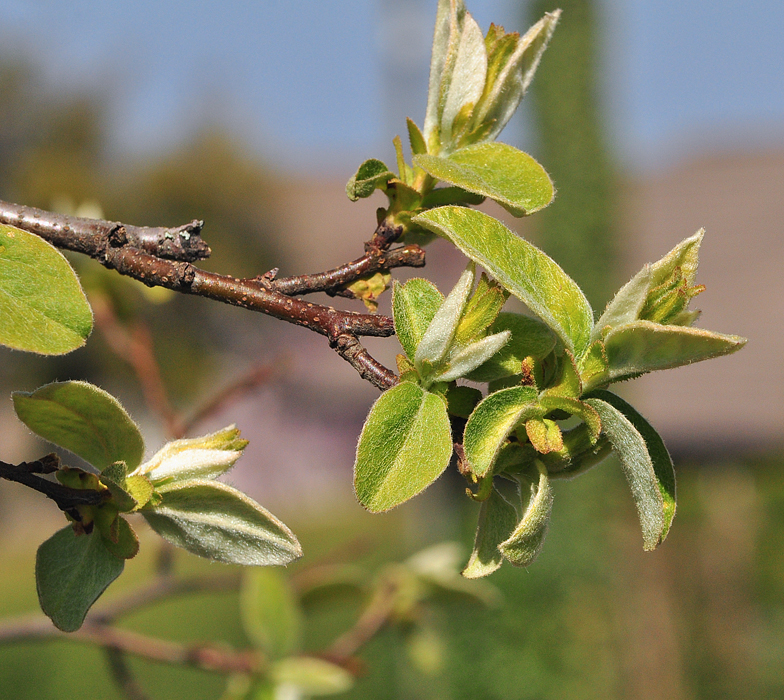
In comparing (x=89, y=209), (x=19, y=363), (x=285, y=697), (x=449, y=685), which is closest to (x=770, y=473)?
(x=449, y=685)

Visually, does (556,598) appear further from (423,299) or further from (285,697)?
(423,299)

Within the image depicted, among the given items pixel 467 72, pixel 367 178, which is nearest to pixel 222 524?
pixel 367 178

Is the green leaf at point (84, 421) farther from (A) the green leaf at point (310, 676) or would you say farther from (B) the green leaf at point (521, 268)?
(A) the green leaf at point (310, 676)

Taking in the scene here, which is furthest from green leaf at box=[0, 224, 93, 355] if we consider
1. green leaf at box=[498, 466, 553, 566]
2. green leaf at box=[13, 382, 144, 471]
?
green leaf at box=[498, 466, 553, 566]

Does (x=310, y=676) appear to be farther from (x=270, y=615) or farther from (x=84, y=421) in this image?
(x=84, y=421)

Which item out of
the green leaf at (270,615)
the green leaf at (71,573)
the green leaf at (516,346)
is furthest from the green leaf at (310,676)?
the green leaf at (516,346)
